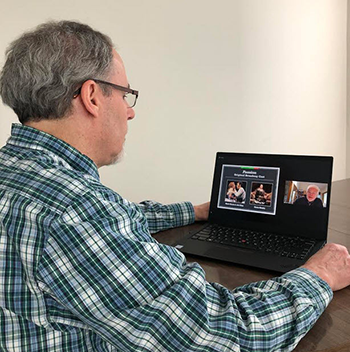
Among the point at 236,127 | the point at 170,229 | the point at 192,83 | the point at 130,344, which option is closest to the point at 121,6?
the point at 192,83

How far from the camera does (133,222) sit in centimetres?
68

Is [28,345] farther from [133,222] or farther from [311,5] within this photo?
[311,5]

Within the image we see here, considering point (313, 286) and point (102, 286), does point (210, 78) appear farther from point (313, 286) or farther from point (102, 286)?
point (102, 286)

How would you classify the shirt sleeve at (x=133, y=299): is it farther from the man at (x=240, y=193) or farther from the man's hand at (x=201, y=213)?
the man's hand at (x=201, y=213)

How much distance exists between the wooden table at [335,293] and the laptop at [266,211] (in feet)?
0.11

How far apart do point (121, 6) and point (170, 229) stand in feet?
6.90

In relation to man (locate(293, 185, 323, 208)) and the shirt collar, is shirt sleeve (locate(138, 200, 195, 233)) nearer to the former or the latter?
man (locate(293, 185, 323, 208))

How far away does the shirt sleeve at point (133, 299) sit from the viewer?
596 millimetres

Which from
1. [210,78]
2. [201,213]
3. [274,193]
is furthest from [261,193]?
[210,78]

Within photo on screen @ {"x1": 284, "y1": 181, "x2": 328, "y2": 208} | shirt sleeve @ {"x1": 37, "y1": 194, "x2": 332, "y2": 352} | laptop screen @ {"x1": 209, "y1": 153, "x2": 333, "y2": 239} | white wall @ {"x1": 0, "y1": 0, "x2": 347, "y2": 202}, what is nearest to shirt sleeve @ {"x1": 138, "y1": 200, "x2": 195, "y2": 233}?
laptop screen @ {"x1": 209, "y1": 153, "x2": 333, "y2": 239}

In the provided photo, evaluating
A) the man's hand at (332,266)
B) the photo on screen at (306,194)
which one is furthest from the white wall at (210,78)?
the man's hand at (332,266)

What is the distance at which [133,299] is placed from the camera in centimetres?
61

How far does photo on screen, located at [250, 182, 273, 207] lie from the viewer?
1.16 metres

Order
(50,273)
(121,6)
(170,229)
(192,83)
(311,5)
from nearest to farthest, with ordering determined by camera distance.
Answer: (50,273) → (170,229) → (121,6) → (192,83) → (311,5)
